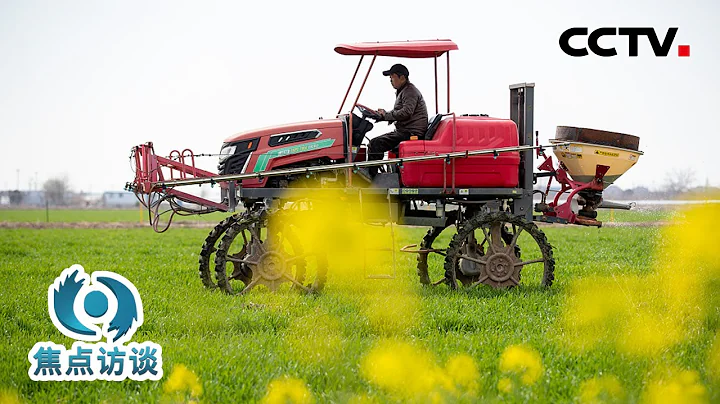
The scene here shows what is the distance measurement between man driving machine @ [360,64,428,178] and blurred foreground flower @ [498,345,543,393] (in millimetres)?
3773

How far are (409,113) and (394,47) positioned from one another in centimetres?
82

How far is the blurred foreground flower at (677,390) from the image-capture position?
17.9ft

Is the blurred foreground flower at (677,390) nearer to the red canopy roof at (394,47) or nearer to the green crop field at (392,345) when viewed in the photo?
the green crop field at (392,345)

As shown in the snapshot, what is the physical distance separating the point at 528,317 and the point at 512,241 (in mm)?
2058

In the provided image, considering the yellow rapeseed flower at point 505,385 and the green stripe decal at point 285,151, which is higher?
the green stripe decal at point 285,151

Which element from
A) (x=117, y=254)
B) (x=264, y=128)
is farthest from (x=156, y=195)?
(x=117, y=254)

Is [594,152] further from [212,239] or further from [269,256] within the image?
[212,239]

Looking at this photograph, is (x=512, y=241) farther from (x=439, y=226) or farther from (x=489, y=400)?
(x=489, y=400)

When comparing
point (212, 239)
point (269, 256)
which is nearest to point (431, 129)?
point (269, 256)

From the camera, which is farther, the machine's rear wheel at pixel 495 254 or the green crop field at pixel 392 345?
the machine's rear wheel at pixel 495 254

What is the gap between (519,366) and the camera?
20.5ft

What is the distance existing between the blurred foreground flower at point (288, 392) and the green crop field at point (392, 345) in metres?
0.02

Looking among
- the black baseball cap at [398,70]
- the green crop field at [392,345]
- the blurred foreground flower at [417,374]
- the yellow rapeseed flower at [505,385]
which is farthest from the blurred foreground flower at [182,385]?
the black baseball cap at [398,70]

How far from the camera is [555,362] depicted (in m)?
6.41
